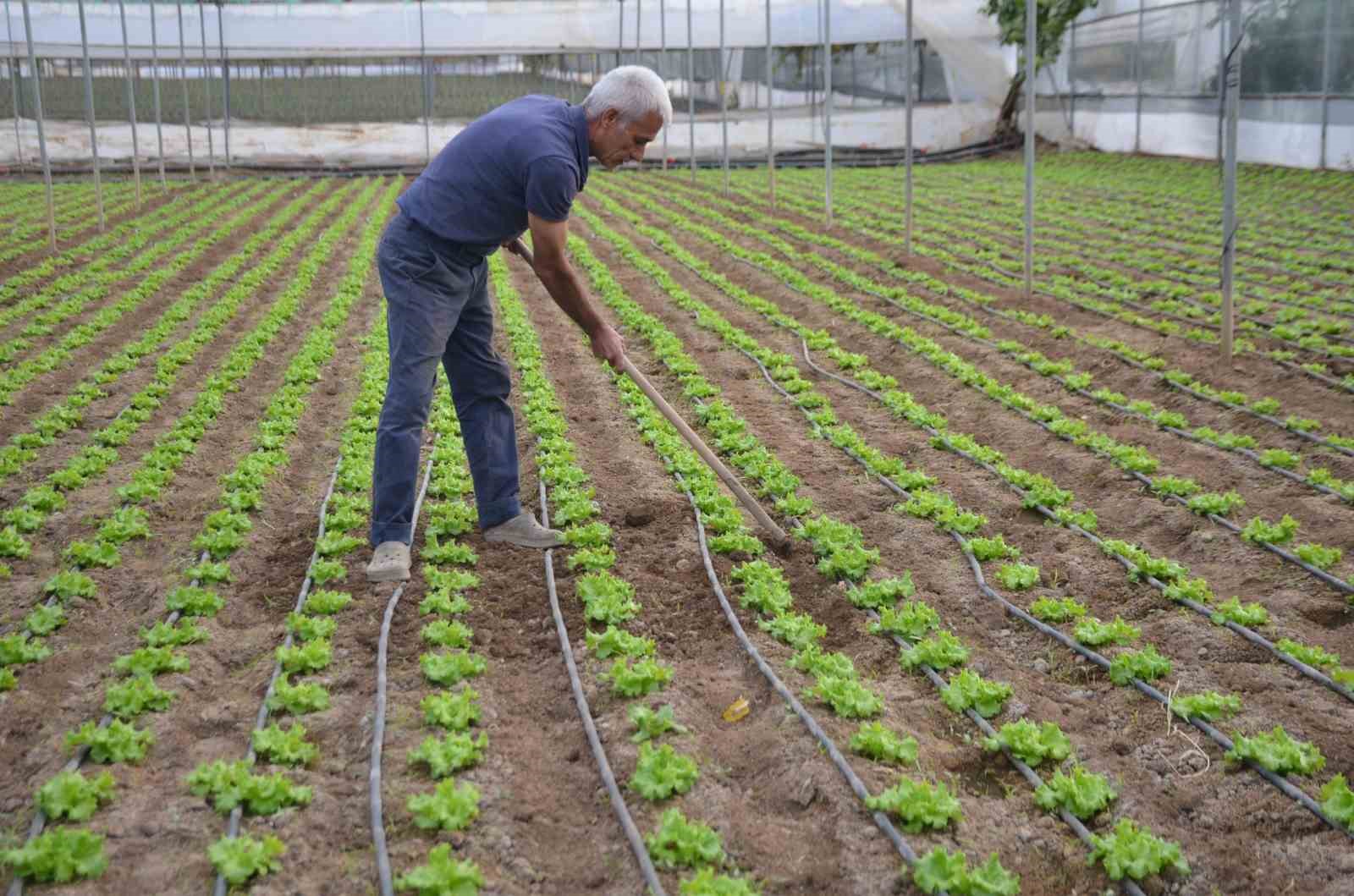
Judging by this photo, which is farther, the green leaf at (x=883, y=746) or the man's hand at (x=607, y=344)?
the man's hand at (x=607, y=344)

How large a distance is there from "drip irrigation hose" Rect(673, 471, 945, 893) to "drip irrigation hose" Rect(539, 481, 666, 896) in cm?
61

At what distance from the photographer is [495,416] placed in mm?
5477

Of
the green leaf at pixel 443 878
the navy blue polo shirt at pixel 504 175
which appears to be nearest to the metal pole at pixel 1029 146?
the navy blue polo shirt at pixel 504 175

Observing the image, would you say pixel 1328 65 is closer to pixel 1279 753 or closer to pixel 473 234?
pixel 473 234

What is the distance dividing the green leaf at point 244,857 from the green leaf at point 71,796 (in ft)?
1.40

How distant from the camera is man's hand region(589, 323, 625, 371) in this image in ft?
16.6

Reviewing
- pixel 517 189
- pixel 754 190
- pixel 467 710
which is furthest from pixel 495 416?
pixel 754 190

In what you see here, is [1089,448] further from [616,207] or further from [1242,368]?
[616,207]

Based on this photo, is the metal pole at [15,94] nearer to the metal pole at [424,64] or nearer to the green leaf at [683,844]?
the metal pole at [424,64]

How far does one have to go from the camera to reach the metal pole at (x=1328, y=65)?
19.2m

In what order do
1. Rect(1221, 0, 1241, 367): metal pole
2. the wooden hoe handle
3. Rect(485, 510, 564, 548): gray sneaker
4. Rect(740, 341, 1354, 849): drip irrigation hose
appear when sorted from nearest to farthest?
Rect(740, 341, 1354, 849): drip irrigation hose
the wooden hoe handle
Rect(485, 510, 564, 548): gray sneaker
Rect(1221, 0, 1241, 367): metal pole

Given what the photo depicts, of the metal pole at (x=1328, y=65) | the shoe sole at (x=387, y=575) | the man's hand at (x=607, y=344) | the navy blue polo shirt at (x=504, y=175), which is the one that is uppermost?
the metal pole at (x=1328, y=65)

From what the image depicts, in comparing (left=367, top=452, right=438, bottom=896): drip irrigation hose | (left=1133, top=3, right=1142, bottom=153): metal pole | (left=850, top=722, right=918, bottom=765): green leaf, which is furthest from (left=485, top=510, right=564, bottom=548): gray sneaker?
(left=1133, top=3, right=1142, bottom=153): metal pole

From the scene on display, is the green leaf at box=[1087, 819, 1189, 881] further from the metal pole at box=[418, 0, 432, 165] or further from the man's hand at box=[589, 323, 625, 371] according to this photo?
the metal pole at box=[418, 0, 432, 165]
